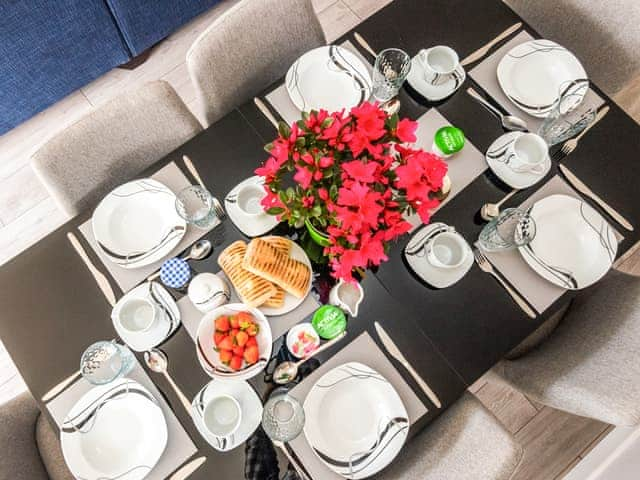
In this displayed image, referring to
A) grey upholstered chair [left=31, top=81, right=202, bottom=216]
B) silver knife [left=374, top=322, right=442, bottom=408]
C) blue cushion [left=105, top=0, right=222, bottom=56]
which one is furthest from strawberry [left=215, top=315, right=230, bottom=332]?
blue cushion [left=105, top=0, right=222, bottom=56]

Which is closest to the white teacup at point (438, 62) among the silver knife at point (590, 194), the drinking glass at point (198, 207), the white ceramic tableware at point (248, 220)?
the silver knife at point (590, 194)

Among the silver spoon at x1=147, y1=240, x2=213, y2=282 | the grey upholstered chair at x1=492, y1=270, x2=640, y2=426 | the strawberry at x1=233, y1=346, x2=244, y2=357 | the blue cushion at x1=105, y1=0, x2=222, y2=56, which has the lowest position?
the grey upholstered chair at x1=492, y1=270, x2=640, y2=426

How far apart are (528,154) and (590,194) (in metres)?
0.17

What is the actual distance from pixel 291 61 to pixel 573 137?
2.48ft

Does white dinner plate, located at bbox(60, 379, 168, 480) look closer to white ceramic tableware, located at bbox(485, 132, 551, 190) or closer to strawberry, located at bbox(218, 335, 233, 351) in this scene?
strawberry, located at bbox(218, 335, 233, 351)

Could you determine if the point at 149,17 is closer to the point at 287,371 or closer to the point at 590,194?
the point at 287,371

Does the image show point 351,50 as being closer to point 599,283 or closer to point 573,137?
point 573,137

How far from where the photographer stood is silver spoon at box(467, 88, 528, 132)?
1.27m

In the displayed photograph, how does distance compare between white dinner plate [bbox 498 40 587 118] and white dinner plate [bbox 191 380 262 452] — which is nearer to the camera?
white dinner plate [bbox 191 380 262 452]

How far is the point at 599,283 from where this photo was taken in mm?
1289

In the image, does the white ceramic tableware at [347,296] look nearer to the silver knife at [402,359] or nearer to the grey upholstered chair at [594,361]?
the silver knife at [402,359]

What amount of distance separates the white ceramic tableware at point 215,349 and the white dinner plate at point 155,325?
0.24 ft

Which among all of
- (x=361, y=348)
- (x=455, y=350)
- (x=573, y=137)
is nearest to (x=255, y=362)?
(x=361, y=348)

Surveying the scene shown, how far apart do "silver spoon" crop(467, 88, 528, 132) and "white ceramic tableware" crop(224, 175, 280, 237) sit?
1.93ft
